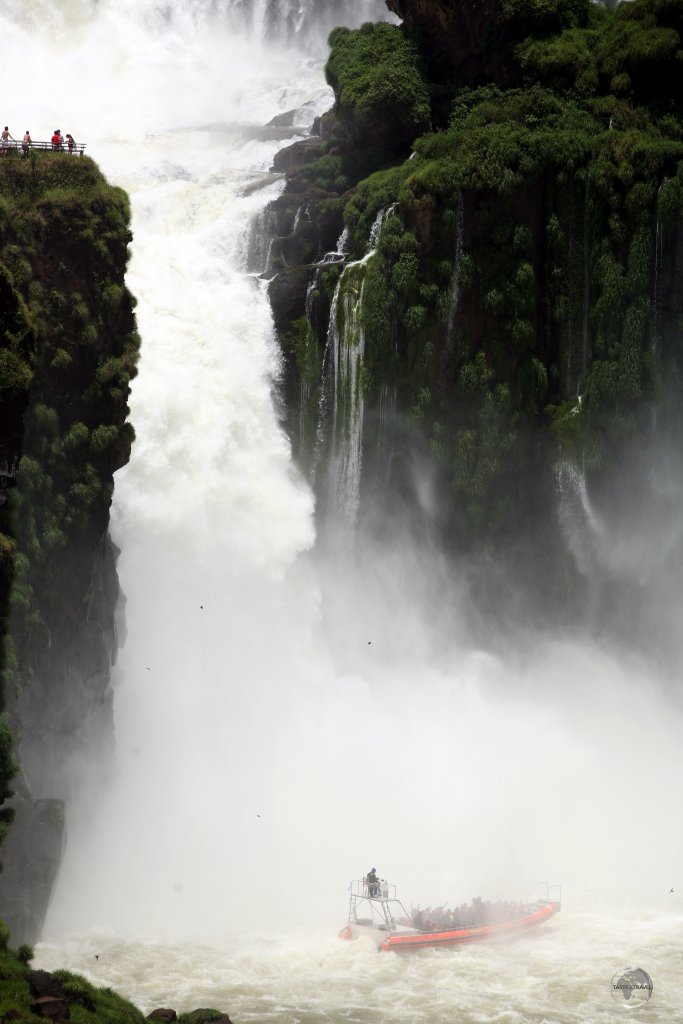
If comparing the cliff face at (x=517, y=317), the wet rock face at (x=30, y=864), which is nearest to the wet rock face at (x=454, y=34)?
the cliff face at (x=517, y=317)

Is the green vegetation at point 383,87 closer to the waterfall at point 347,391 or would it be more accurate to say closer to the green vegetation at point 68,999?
the waterfall at point 347,391

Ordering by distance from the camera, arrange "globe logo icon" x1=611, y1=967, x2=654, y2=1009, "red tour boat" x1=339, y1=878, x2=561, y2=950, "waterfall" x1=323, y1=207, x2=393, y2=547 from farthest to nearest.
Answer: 1. "waterfall" x1=323, y1=207, x2=393, y2=547
2. "red tour boat" x1=339, y1=878, x2=561, y2=950
3. "globe logo icon" x1=611, y1=967, x2=654, y2=1009

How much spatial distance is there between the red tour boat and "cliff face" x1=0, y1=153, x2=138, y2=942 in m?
8.64

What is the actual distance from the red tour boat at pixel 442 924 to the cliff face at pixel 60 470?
864cm

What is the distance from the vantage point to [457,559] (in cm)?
5259

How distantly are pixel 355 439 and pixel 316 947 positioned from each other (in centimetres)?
2088

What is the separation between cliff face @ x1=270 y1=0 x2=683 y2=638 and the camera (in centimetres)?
5009

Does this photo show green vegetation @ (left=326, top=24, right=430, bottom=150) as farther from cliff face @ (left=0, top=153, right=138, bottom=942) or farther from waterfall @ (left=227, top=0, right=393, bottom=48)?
waterfall @ (left=227, top=0, right=393, bottom=48)

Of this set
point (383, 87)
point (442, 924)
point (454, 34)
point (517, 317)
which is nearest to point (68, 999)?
point (442, 924)

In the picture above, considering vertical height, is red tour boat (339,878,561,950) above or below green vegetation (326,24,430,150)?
below

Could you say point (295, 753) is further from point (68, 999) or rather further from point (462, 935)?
point (68, 999)

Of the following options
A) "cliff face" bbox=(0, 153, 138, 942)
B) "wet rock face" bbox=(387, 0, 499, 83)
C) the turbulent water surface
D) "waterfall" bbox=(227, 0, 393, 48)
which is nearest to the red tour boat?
the turbulent water surface

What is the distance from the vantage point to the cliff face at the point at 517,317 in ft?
164

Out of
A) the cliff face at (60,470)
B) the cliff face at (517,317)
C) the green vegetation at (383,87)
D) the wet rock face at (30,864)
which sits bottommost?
the wet rock face at (30,864)
